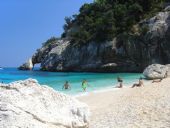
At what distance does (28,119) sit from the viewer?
28.4ft

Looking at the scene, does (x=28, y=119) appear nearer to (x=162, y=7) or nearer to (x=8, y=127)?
(x=8, y=127)

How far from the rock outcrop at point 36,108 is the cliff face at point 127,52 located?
50.4m

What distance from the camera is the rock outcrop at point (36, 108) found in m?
8.57

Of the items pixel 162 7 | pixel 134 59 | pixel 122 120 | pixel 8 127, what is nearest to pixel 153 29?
pixel 134 59

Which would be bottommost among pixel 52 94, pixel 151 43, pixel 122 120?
pixel 122 120

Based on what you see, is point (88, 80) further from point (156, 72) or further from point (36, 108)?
point (36, 108)

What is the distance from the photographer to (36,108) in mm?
9125

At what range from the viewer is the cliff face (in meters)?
59.7

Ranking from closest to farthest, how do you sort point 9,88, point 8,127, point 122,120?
point 8,127 < point 9,88 < point 122,120

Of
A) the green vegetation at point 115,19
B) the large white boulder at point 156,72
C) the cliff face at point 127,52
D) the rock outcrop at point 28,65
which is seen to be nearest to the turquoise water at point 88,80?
the large white boulder at point 156,72

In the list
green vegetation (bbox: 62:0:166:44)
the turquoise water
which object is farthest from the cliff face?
the turquoise water

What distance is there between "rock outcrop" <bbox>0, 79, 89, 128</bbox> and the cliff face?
50376 millimetres

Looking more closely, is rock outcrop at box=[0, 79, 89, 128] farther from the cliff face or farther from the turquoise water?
the cliff face

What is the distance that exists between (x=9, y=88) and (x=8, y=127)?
1.47 meters
